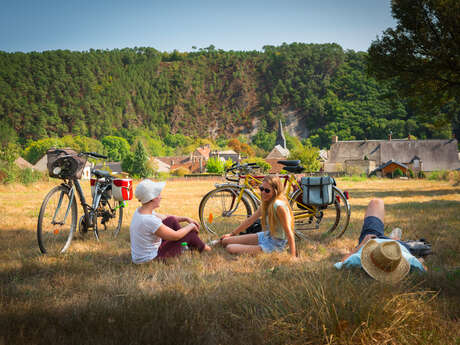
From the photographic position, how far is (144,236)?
13.5ft

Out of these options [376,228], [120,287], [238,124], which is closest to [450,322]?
[376,228]

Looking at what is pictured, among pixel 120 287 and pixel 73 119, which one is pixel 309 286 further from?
pixel 73 119

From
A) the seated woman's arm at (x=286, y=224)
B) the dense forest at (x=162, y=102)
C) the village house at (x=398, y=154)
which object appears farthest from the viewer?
the dense forest at (x=162, y=102)

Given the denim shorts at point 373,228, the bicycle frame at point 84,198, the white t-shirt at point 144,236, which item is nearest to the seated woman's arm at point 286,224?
the denim shorts at point 373,228

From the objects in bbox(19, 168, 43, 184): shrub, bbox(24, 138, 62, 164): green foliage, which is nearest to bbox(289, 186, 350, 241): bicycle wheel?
bbox(19, 168, 43, 184): shrub

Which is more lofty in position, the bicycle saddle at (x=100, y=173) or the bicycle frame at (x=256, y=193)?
the bicycle saddle at (x=100, y=173)

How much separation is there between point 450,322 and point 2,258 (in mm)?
5084

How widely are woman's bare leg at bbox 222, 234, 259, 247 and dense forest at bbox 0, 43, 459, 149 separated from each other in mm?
116238

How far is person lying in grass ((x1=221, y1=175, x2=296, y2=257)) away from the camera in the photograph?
4.32 m

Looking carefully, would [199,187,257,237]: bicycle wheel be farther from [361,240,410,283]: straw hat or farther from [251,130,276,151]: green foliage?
[251,130,276,151]: green foliage

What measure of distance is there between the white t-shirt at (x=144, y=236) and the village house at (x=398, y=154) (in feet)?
222

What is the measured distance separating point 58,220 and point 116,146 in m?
137

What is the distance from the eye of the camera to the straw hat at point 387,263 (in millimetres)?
2965

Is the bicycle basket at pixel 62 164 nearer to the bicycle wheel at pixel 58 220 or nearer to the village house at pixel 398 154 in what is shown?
the bicycle wheel at pixel 58 220
